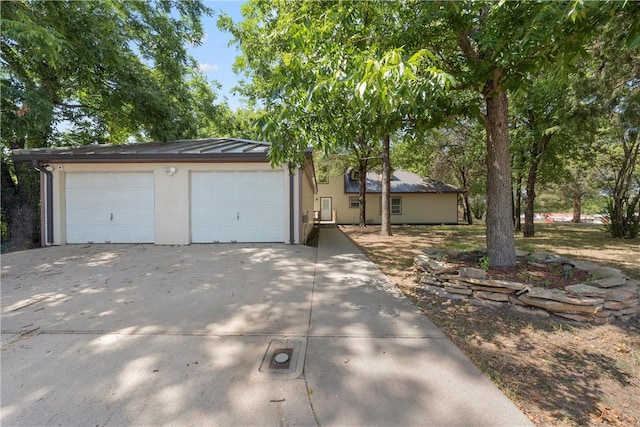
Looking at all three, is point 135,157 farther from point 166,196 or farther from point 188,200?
point 188,200

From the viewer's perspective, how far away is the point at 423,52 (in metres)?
2.64

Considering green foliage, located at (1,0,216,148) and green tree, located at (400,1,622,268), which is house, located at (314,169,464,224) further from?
green tree, located at (400,1,622,268)

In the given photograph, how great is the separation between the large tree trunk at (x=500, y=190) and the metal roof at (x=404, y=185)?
55.0 ft

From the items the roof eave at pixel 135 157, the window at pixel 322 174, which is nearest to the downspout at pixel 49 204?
the roof eave at pixel 135 157

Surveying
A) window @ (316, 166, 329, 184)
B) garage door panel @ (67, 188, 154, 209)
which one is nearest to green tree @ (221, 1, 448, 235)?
garage door panel @ (67, 188, 154, 209)

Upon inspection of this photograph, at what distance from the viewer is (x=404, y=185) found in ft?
72.2

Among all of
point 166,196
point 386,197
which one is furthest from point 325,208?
point 166,196

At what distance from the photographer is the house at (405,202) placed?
21.7 metres

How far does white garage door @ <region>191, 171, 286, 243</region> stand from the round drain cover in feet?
19.3

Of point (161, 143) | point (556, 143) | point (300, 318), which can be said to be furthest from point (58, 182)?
point (556, 143)

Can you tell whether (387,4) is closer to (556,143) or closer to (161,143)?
(161,143)

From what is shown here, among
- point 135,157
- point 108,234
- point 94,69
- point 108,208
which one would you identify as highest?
point 94,69

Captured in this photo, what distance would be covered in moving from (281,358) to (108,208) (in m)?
8.37

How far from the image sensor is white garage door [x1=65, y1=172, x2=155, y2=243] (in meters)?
8.41
